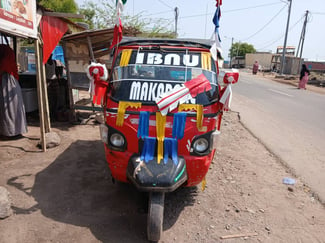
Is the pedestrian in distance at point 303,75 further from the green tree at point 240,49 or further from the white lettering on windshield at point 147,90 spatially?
the green tree at point 240,49

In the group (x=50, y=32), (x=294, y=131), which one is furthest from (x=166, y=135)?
(x=294, y=131)

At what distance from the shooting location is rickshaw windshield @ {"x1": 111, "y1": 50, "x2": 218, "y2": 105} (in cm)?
320

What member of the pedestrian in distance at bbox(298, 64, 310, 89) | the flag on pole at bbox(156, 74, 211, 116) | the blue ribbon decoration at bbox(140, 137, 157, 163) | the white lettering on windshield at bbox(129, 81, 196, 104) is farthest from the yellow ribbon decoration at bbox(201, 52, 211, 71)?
the pedestrian in distance at bbox(298, 64, 310, 89)

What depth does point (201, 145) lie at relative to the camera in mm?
3000

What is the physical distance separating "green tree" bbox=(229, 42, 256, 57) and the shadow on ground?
7720 centimetres

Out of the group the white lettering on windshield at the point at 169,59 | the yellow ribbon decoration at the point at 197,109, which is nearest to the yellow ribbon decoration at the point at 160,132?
the yellow ribbon decoration at the point at 197,109

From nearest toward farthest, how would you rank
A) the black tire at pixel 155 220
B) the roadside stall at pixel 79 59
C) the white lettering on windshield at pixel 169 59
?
the black tire at pixel 155 220 < the white lettering on windshield at pixel 169 59 < the roadside stall at pixel 79 59

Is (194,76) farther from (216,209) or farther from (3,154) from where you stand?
(3,154)

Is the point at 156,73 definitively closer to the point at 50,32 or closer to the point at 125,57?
Result: the point at 125,57

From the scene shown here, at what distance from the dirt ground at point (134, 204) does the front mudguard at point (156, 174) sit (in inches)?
24.0

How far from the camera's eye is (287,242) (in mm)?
2840

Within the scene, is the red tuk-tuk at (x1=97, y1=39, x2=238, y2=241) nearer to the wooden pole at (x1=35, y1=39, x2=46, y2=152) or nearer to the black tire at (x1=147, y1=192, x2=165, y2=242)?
the black tire at (x1=147, y1=192, x2=165, y2=242)

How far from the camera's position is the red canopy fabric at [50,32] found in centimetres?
563

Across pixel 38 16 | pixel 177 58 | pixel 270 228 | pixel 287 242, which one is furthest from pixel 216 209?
pixel 38 16
